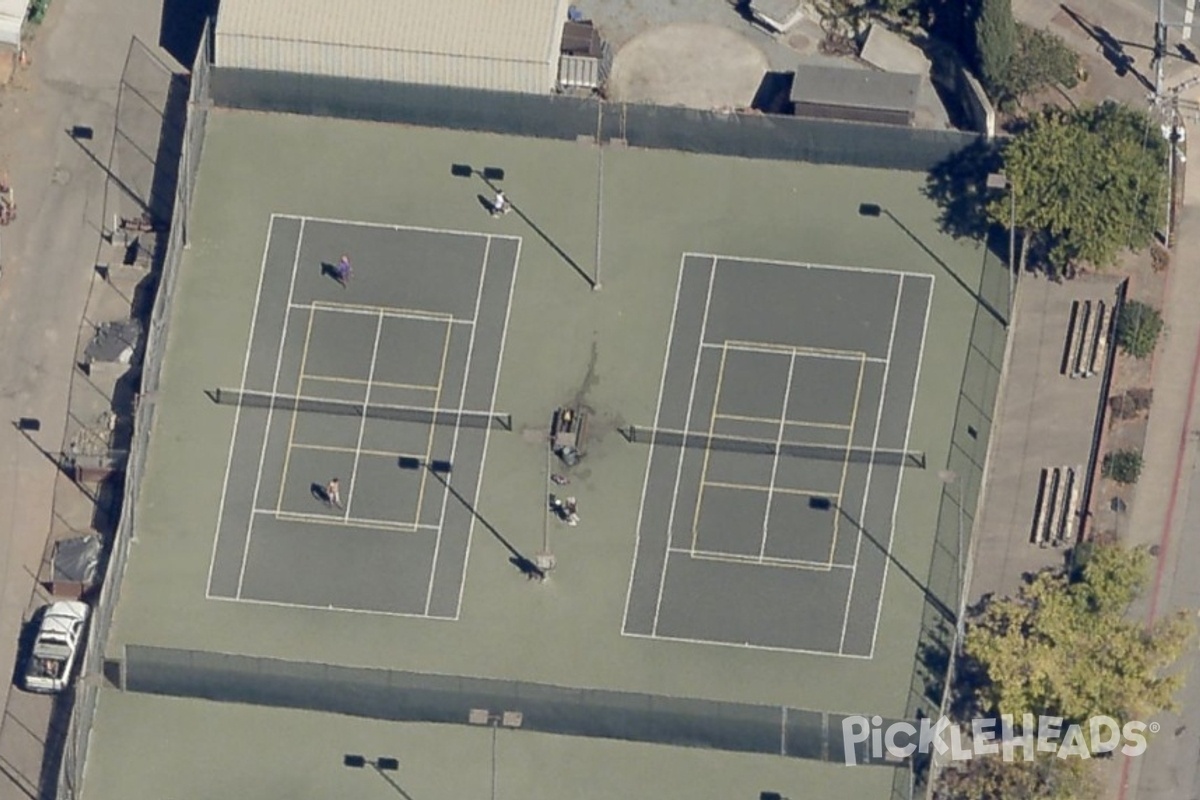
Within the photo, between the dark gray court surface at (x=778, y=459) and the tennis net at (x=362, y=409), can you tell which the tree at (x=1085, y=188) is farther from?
the tennis net at (x=362, y=409)

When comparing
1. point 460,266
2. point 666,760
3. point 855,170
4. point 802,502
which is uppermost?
point 855,170

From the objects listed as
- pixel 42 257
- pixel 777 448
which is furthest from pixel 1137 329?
pixel 42 257

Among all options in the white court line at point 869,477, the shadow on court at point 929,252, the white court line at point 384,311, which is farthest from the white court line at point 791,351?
the white court line at point 384,311

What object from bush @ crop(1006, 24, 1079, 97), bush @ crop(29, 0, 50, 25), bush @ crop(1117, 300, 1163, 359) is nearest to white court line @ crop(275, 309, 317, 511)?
bush @ crop(29, 0, 50, 25)

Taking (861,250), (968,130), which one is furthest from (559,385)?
(968,130)

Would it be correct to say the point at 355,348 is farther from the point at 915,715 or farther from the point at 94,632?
the point at 915,715
